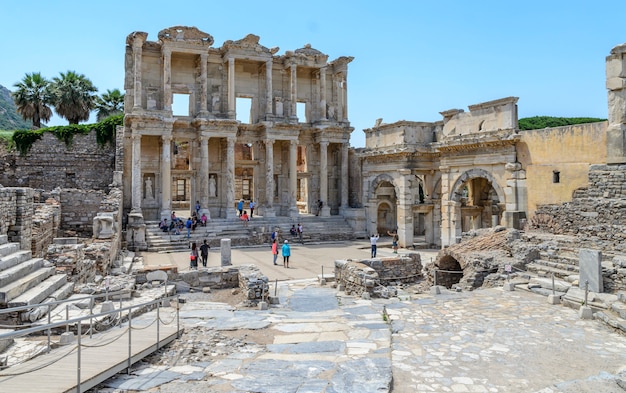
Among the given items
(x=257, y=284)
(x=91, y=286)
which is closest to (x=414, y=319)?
(x=257, y=284)

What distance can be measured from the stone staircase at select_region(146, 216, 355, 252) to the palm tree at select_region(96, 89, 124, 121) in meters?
16.5

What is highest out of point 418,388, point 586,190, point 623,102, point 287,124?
point 287,124

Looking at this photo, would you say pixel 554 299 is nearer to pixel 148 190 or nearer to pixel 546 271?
pixel 546 271

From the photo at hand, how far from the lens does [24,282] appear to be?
33.6 feet

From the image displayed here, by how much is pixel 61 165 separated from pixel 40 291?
2457 centimetres

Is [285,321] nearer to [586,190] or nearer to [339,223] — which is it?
[586,190]

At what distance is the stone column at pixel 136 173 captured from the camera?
28141 millimetres

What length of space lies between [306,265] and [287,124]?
13.9 m

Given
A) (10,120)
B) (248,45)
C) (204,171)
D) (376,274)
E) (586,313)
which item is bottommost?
(586,313)

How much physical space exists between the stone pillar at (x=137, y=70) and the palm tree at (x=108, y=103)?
12.3 metres

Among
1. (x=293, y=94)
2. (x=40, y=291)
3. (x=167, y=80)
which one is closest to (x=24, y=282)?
(x=40, y=291)

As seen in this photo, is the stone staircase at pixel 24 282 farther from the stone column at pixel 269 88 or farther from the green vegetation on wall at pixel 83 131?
the green vegetation on wall at pixel 83 131

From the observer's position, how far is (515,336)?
29.7 feet

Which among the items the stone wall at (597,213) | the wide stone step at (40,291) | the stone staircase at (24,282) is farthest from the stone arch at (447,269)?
the wide stone step at (40,291)
